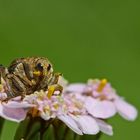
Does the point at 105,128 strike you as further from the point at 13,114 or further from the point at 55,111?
the point at 13,114

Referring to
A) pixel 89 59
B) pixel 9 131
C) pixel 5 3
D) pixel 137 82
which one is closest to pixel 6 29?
pixel 5 3

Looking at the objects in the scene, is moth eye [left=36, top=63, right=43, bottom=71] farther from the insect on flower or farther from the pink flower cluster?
the pink flower cluster

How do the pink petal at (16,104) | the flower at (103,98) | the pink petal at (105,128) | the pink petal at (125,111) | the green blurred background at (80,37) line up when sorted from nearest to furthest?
1. the pink petal at (16,104)
2. the pink petal at (105,128)
3. the flower at (103,98)
4. the pink petal at (125,111)
5. the green blurred background at (80,37)

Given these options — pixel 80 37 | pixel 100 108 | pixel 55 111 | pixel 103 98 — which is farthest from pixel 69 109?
pixel 80 37

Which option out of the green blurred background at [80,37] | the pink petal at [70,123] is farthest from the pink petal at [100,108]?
the green blurred background at [80,37]

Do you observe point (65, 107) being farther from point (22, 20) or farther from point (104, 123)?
point (22, 20)

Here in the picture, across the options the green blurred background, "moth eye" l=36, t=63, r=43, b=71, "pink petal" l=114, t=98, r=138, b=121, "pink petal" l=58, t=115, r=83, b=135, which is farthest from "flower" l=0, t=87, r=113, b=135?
the green blurred background

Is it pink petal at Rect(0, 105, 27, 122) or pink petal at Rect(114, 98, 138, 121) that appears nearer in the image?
pink petal at Rect(0, 105, 27, 122)

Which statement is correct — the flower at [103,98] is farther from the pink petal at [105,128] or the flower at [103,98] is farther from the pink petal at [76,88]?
the pink petal at [105,128]
